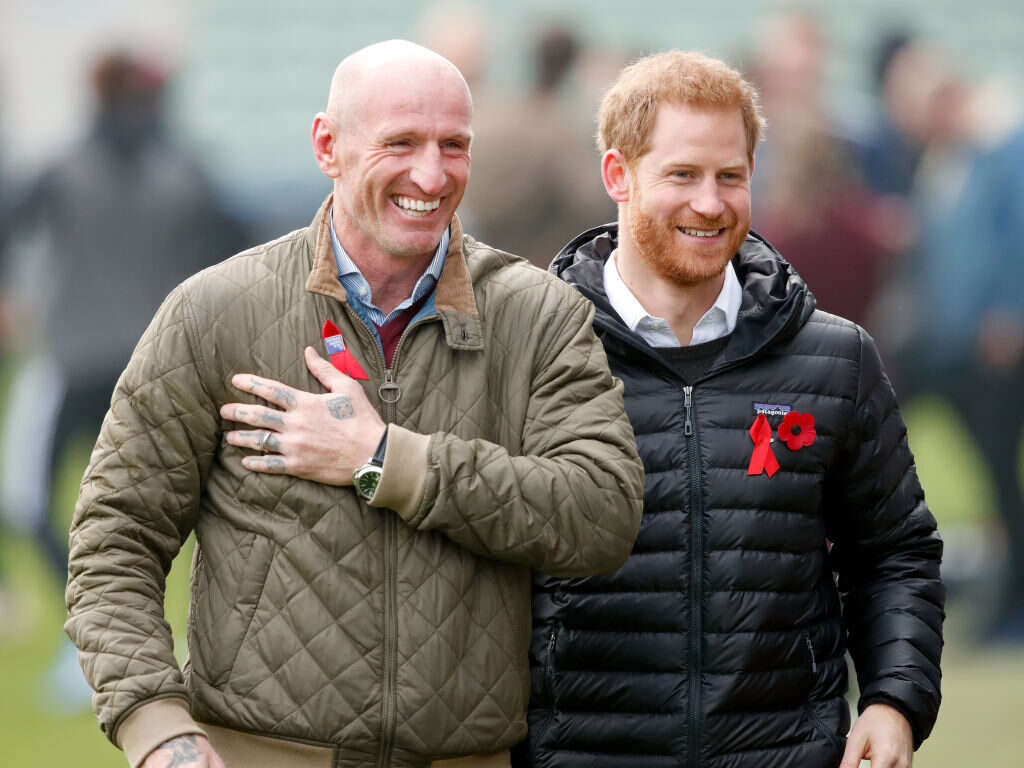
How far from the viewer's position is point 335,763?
2.07 metres

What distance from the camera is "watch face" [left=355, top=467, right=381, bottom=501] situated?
2041 mm

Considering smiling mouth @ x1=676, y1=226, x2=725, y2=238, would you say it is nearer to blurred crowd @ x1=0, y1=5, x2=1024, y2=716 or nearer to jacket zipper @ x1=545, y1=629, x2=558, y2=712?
jacket zipper @ x1=545, y1=629, x2=558, y2=712

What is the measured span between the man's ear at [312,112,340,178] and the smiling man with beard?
1.65 feet

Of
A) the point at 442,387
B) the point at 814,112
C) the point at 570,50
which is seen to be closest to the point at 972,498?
the point at 814,112

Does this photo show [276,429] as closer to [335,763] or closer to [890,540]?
[335,763]

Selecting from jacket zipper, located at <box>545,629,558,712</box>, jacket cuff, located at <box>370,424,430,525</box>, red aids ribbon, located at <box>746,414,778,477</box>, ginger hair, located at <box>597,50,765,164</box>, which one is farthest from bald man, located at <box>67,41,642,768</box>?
ginger hair, located at <box>597,50,765,164</box>

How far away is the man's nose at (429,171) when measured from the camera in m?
2.10

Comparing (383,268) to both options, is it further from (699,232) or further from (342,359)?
(699,232)

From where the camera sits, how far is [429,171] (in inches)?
82.7

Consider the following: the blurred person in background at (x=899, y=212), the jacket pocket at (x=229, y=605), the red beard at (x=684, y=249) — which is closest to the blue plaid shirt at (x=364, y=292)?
the jacket pocket at (x=229, y=605)

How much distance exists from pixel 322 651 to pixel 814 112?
212 inches

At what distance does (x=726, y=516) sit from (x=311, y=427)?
2.26 ft

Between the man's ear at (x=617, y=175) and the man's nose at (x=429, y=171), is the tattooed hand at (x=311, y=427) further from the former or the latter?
the man's ear at (x=617, y=175)

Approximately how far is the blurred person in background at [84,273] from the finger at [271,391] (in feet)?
14.9
